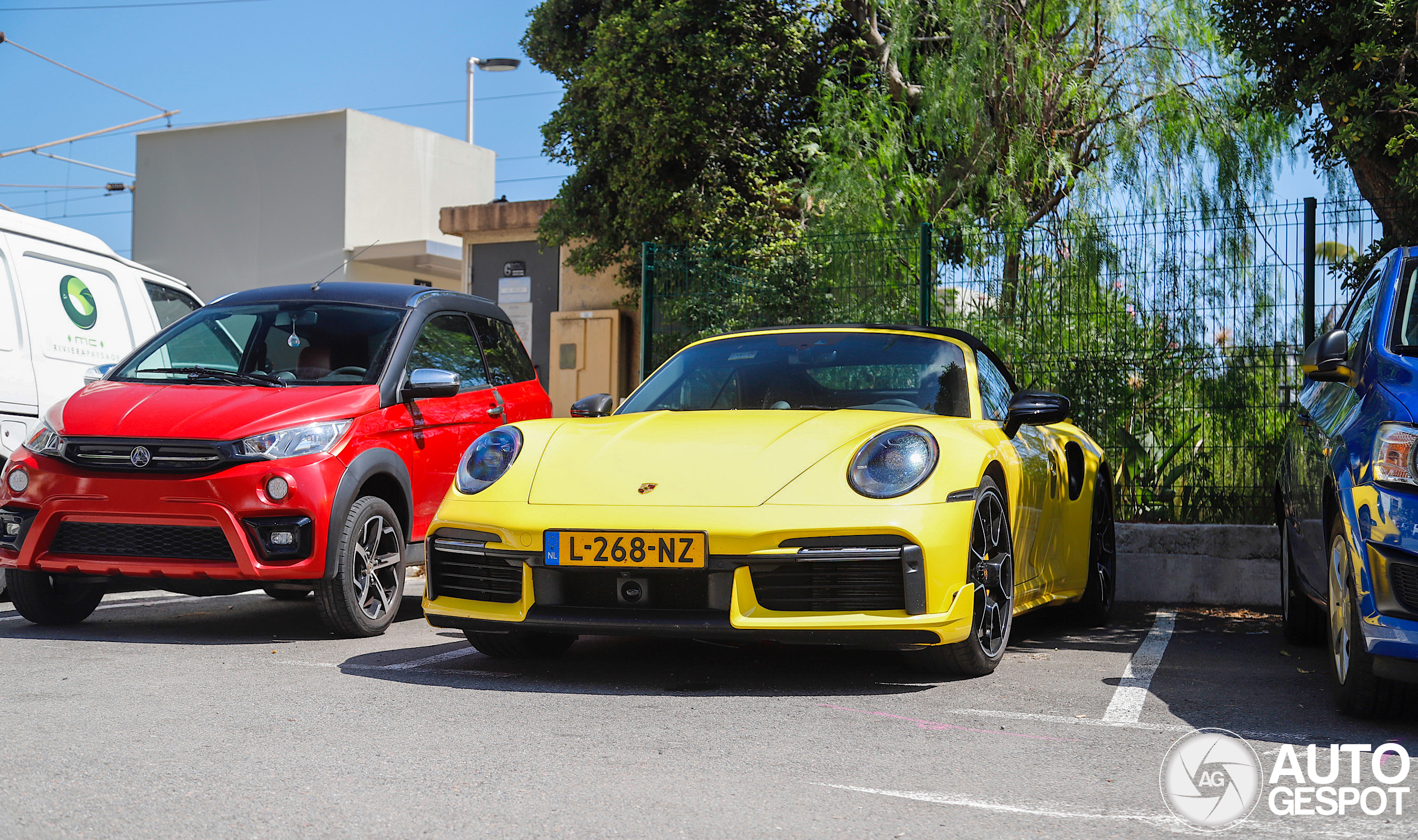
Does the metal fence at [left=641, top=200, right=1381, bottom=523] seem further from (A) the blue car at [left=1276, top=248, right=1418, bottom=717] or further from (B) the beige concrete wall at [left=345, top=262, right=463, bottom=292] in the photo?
(B) the beige concrete wall at [left=345, top=262, right=463, bottom=292]

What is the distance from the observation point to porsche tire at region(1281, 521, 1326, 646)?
19.4ft

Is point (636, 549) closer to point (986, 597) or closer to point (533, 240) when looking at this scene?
point (986, 597)

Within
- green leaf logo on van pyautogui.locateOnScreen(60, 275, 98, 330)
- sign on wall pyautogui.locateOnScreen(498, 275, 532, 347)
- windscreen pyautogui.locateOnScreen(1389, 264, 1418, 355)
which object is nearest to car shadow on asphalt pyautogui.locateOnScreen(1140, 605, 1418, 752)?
windscreen pyautogui.locateOnScreen(1389, 264, 1418, 355)

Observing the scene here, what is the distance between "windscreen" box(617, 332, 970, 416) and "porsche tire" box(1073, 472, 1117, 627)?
148 centimetres

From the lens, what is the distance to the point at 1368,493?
3.96 meters

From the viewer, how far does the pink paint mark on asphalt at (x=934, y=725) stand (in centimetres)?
395

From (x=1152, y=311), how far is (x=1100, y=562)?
2.21 metres

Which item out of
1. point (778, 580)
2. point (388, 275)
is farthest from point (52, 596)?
point (388, 275)

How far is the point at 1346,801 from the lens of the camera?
3.21 m

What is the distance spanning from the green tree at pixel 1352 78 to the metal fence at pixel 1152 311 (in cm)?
39

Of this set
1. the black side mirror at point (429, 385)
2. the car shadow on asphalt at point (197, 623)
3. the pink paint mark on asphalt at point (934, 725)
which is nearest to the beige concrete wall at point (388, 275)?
the car shadow on asphalt at point (197, 623)

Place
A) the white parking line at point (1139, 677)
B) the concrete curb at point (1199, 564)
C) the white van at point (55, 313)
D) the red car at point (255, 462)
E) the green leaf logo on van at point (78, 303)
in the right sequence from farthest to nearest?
1. the concrete curb at point (1199, 564)
2. the green leaf logo on van at point (78, 303)
3. the white van at point (55, 313)
4. the red car at point (255, 462)
5. the white parking line at point (1139, 677)

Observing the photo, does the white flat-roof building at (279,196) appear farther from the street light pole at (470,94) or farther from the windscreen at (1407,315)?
the windscreen at (1407,315)

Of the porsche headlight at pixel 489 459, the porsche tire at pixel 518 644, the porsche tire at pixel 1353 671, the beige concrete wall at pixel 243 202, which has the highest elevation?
the beige concrete wall at pixel 243 202
